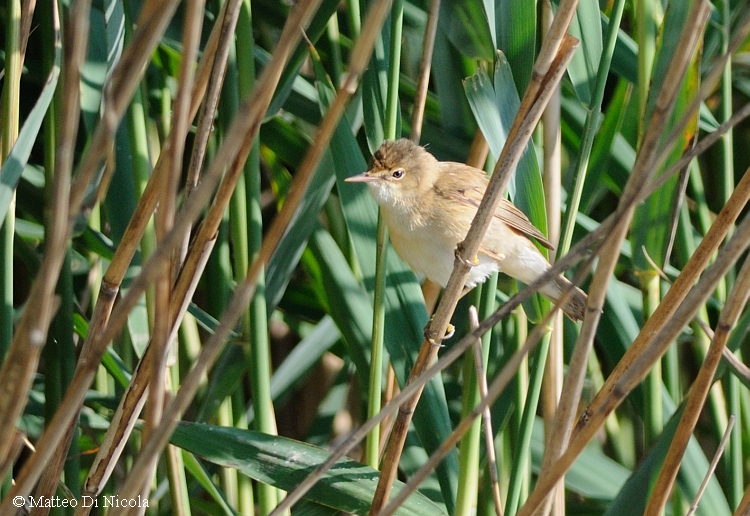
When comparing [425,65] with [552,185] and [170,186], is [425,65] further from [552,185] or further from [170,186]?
[170,186]

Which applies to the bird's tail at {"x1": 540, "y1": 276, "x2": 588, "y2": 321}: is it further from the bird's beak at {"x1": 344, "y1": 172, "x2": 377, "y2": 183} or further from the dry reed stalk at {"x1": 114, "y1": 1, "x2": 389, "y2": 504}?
the dry reed stalk at {"x1": 114, "y1": 1, "x2": 389, "y2": 504}

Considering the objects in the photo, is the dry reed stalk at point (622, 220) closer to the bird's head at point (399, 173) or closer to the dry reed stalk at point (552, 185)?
the dry reed stalk at point (552, 185)

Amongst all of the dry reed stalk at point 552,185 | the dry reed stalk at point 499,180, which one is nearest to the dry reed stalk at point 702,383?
the dry reed stalk at point 499,180

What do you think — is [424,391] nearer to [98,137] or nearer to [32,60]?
[98,137]

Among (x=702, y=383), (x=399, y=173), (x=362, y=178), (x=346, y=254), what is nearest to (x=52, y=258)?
(x=702, y=383)

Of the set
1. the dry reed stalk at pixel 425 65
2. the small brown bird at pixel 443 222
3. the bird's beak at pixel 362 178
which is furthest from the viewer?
the small brown bird at pixel 443 222

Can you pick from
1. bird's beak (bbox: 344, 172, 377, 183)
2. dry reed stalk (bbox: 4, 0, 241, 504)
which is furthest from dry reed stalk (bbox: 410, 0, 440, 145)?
dry reed stalk (bbox: 4, 0, 241, 504)

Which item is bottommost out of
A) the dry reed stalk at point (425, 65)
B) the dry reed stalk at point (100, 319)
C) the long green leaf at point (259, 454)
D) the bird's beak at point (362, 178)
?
the long green leaf at point (259, 454)
